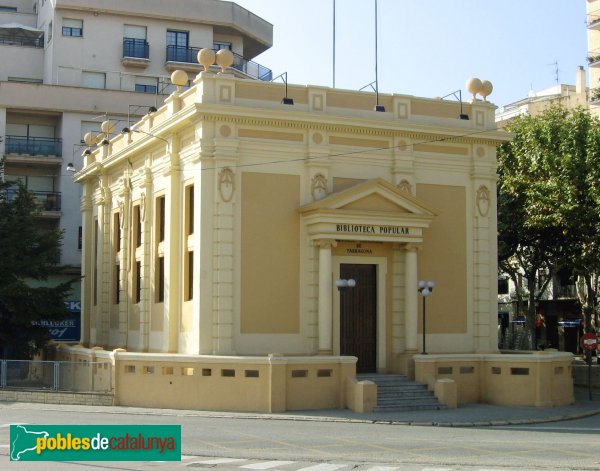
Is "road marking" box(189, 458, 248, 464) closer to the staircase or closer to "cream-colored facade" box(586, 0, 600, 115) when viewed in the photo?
the staircase

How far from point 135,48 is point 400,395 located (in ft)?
114

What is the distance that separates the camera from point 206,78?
2942 centimetres

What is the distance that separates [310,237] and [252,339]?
3630 millimetres

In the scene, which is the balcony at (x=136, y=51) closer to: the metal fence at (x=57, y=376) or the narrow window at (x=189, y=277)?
the metal fence at (x=57, y=376)

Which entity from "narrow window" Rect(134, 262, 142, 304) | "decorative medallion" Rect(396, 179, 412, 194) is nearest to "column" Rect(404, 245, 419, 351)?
"decorative medallion" Rect(396, 179, 412, 194)

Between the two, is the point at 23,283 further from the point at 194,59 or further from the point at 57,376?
the point at 194,59

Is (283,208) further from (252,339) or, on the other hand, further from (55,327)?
(55,327)

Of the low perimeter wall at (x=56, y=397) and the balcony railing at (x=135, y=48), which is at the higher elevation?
the balcony railing at (x=135, y=48)

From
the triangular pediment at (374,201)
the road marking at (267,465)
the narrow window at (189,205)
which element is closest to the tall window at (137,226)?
the narrow window at (189,205)

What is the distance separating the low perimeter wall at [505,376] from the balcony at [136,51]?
33.1 m

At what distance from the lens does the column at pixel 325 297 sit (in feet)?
97.7

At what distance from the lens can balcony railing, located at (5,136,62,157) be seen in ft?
173

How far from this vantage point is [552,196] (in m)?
40.7

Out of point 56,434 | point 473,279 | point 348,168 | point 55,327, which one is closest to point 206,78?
point 348,168
